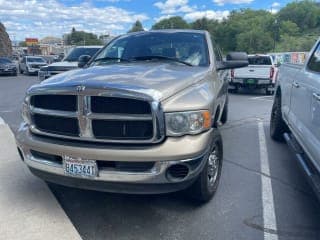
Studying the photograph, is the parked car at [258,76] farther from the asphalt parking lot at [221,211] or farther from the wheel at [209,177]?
the wheel at [209,177]

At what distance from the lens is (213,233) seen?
130 inches

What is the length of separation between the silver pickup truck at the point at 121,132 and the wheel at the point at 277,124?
Answer: 118 inches

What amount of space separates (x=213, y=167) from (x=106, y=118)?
138cm

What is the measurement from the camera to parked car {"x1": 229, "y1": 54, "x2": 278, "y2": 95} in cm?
1508

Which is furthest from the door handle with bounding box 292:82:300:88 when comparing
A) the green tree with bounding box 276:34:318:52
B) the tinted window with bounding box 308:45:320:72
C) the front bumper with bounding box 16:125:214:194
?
the green tree with bounding box 276:34:318:52

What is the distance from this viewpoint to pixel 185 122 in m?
3.20

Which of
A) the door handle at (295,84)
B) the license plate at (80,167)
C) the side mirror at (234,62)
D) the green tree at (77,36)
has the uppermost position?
the green tree at (77,36)

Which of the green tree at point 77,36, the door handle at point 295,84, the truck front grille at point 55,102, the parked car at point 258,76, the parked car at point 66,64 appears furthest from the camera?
the green tree at point 77,36

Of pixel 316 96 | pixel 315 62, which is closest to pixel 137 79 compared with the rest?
pixel 316 96

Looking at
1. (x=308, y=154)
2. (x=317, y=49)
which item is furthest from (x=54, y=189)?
(x=317, y=49)

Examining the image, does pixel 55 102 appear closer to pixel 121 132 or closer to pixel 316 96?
pixel 121 132

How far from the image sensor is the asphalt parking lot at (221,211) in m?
3.31

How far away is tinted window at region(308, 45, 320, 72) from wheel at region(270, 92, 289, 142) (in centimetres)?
172

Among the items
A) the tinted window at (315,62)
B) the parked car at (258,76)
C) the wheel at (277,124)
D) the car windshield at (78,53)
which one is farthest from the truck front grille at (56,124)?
the parked car at (258,76)
